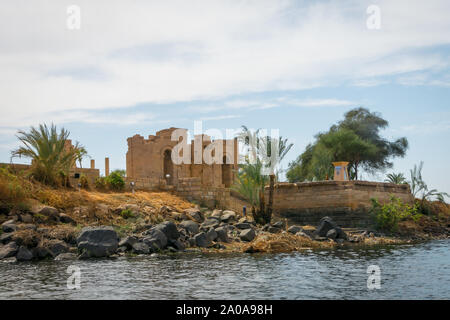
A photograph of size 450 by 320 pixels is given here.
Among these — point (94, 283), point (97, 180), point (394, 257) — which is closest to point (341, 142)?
point (97, 180)

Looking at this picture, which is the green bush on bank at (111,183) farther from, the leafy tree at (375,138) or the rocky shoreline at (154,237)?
the leafy tree at (375,138)

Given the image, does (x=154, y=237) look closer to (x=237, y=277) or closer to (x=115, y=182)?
(x=237, y=277)

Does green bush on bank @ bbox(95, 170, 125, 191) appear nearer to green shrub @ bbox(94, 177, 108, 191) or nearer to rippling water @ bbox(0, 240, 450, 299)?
green shrub @ bbox(94, 177, 108, 191)

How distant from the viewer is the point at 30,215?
19.4 meters

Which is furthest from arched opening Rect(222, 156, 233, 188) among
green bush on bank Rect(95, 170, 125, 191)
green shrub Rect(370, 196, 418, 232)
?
green shrub Rect(370, 196, 418, 232)

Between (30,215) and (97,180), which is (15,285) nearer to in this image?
(30,215)

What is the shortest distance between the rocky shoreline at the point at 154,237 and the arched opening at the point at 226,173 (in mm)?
14561

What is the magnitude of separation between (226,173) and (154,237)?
21526 mm

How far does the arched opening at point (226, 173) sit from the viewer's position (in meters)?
39.5

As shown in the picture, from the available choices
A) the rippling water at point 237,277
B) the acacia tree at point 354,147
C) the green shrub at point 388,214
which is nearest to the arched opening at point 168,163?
the acacia tree at point 354,147

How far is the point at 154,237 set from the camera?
61.2ft

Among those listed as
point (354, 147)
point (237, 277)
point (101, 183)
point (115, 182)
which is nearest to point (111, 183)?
point (115, 182)

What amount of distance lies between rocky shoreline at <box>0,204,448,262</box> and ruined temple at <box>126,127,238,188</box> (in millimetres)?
13745
